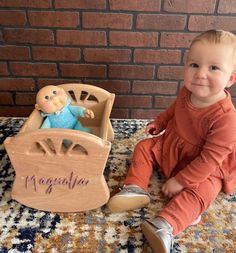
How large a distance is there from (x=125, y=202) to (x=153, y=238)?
0.51ft

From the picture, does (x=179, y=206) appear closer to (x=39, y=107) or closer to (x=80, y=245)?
(x=80, y=245)

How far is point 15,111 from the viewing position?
1554 mm

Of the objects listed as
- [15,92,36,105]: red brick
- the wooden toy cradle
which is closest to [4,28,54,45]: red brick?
[15,92,36,105]: red brick

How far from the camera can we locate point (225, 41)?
89 cm

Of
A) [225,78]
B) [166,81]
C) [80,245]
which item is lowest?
[80,245]

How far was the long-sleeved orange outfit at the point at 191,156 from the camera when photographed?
3.10ft

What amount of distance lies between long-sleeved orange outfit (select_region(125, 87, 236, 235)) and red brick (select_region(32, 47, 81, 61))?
1.66 feet

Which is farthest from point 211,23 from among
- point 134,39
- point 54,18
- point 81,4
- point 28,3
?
point 28,3

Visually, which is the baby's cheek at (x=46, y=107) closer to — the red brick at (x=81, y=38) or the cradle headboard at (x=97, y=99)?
the cradle headboard at (x=97, y=99)

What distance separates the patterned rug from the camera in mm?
896

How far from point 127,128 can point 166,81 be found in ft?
0.95

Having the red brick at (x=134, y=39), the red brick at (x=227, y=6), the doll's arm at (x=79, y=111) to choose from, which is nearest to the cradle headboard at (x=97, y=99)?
the doll's arm at (x=79, y=111)

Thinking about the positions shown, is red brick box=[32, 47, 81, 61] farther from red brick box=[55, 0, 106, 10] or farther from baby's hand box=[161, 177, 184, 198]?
baby's hand box=[161, 177, 184, 198]

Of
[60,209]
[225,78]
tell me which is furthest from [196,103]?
[60,209]
